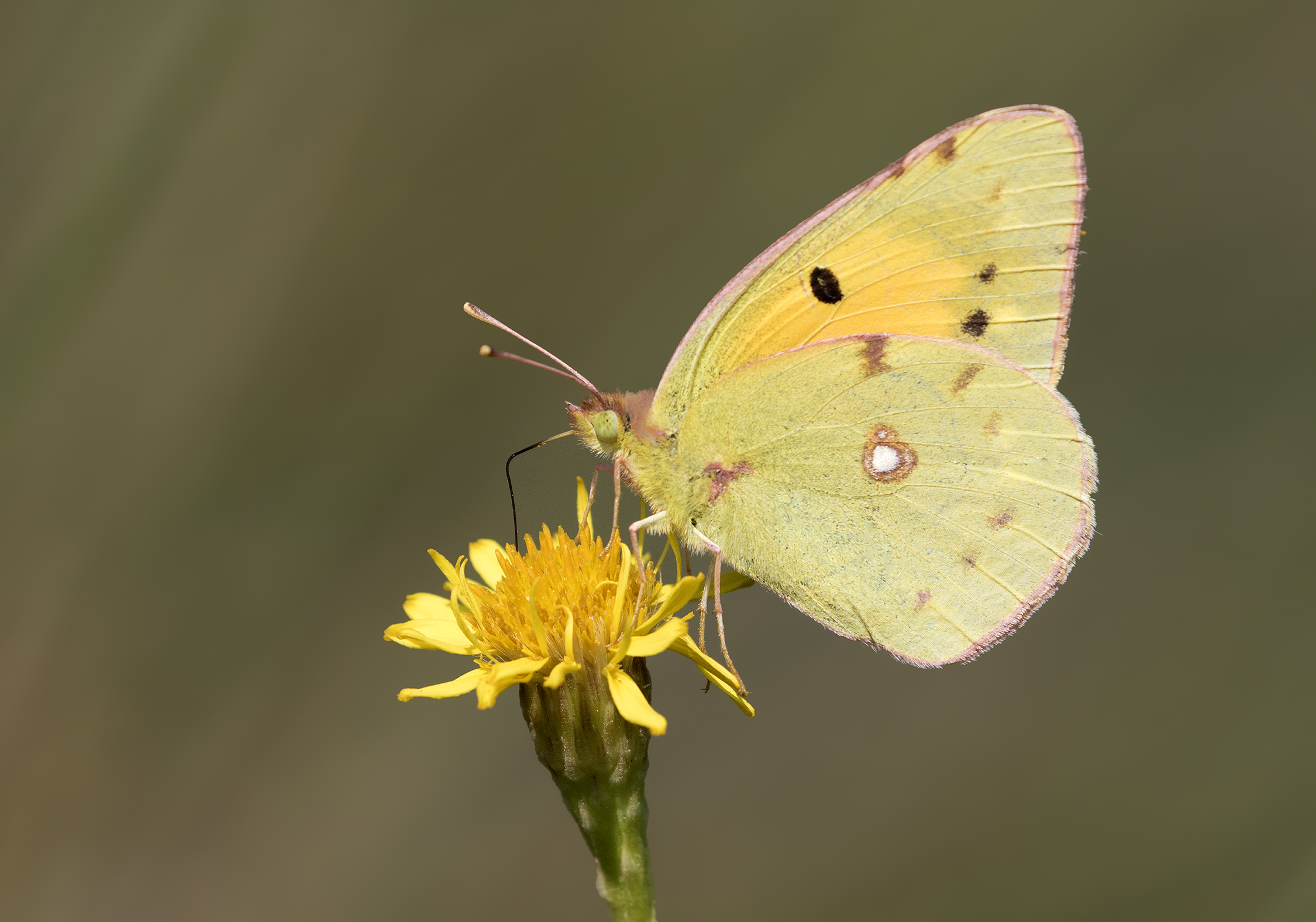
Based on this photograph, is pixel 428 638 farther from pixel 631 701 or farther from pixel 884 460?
pixel 884 460

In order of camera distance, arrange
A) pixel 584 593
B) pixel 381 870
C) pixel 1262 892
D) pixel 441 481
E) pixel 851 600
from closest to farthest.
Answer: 1. pixel 584 593
2. pixel 851 600
3. pixel 1262 892
4. pixel 381 870
5. pixel 441 481

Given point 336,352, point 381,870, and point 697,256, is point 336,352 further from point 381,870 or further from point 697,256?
point 381,870

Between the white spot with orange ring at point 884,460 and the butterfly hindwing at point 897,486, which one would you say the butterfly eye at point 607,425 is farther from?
the white spot with orange ring at point 884,460

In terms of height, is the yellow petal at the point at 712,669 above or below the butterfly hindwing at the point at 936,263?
below

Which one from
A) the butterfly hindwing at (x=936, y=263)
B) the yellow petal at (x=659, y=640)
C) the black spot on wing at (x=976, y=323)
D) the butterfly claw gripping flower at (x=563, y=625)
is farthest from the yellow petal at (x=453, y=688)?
the black spot on wing at (x=976, y=323)

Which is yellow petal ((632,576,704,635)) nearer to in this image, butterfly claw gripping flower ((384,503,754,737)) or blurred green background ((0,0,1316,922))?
butterfly claw gripping flower ((384,503,754,737))

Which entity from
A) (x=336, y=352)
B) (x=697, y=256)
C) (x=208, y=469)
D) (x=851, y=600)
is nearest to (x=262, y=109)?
(x=336, y=352)
